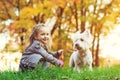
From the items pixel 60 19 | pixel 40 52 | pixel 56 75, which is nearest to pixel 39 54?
pixel 40 52

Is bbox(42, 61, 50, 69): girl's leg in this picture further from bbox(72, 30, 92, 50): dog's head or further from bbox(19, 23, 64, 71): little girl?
bbox(72, 30, 92, 50): dog's head

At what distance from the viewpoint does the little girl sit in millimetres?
6477

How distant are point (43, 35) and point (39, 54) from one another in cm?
38

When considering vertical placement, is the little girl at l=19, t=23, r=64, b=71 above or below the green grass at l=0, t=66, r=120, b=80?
above

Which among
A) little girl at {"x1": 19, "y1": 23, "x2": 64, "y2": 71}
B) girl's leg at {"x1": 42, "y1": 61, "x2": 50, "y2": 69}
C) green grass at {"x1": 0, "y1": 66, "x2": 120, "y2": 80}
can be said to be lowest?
green grass at {"x1": 0, "y1": 66, "x2": 120, "y2": 80}

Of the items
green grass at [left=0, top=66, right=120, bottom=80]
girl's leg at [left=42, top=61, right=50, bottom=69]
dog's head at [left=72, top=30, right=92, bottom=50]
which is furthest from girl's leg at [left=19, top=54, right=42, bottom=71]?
dog's head at [left=72, top=30, right=92, bottom=50]

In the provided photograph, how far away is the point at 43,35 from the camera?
678cm

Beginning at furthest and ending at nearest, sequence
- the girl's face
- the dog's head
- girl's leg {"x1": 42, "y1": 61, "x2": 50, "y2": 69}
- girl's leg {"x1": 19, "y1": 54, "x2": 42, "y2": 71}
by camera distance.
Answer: the dog's head < the girl's face < girl's leg {"x1": 42, "y1": 61, "x2": 50, "y2": 69} < girl's leg {"x1": 19, "y1": 54, "x2": 42, "y2": 71}

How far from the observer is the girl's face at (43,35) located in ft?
22.2

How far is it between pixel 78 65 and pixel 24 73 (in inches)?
55.4

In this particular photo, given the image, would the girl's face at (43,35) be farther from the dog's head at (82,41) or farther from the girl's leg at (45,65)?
the dog's head at (82,41)

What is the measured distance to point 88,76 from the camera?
230 inches

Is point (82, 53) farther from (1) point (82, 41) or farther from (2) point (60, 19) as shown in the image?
(2) point (60, 19)

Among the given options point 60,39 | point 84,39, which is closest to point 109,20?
point 60,39
